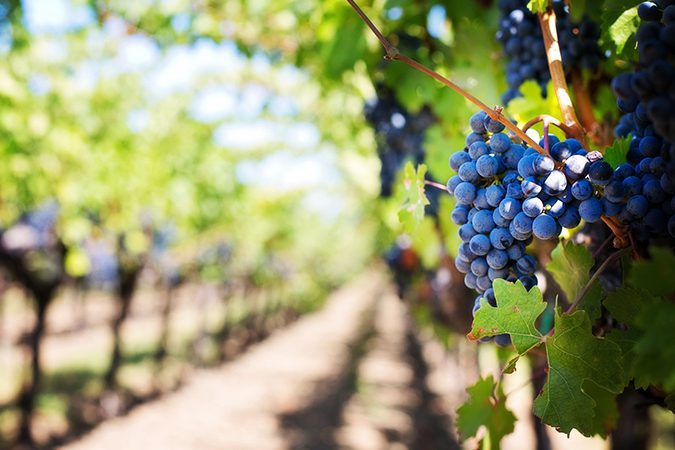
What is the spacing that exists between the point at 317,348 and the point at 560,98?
56.2 ft

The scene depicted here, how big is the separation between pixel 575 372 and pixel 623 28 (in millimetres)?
670

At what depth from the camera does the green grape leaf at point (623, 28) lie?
1.12m

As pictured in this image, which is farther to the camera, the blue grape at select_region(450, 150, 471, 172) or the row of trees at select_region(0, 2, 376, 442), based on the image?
the row of trees at select_region(0, 2, 376, 442)

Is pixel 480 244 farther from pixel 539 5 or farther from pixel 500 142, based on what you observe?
pixel 539 5

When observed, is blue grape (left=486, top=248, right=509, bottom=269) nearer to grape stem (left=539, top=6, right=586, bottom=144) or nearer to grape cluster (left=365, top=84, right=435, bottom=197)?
grape stem (left=539, top=6, right=586, bottom=144)

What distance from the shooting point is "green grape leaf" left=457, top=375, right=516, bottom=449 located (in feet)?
4.22

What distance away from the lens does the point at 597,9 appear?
4.90 feet

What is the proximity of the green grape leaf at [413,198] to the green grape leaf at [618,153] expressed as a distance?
1.16 feet

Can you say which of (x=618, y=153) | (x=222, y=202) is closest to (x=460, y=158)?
(x=618, y=153)

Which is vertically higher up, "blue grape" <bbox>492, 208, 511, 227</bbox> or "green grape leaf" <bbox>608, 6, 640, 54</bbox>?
"green grape leaf" <bbox>608, 6, 640, 54</bbox>

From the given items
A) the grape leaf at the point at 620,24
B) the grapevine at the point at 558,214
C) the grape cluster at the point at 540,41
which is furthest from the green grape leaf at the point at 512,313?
the grape cluster at the point at 540,41

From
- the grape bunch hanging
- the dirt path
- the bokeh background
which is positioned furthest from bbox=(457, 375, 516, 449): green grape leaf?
the dirt path

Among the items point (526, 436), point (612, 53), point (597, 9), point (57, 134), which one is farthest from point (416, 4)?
point (526, 436)

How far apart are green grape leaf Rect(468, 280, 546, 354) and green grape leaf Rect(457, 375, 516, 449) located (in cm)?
35
